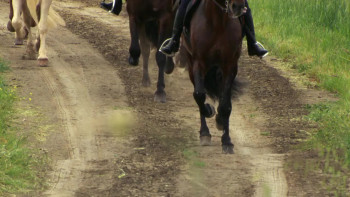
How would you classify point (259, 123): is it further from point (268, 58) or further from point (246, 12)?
point (268, 58)

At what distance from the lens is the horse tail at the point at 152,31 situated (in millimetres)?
11562

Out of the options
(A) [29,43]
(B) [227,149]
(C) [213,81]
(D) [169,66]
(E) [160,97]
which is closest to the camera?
(B) [227,149]

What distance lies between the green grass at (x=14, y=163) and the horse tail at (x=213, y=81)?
2.17 metres

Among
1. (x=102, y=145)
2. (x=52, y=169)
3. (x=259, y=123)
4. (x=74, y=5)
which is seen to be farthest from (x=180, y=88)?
(x=74, y=5)

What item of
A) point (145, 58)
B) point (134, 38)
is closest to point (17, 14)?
point (145, 58)

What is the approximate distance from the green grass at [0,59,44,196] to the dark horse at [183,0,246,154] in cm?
205

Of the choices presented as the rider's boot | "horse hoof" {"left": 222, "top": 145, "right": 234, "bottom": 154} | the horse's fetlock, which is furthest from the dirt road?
the rider's boot

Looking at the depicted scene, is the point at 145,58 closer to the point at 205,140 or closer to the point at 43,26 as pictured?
the point at 43,26

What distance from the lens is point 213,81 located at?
361 inches

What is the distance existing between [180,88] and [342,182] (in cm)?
492

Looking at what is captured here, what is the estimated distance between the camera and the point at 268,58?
14.0 metres

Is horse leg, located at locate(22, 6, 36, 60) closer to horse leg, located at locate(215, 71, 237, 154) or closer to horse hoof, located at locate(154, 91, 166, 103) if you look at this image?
horse hoof, located at locate(154, 91, 166, 103)

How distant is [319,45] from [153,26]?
135 inches

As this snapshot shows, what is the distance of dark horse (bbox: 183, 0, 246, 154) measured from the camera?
8.59m
